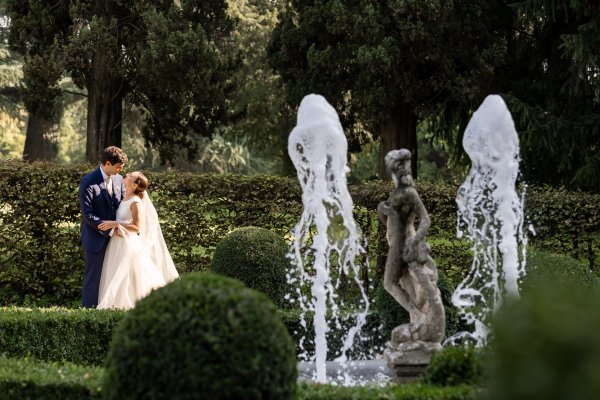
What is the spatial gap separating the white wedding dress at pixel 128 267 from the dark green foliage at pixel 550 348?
6.52 m

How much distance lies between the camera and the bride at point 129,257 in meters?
9.02

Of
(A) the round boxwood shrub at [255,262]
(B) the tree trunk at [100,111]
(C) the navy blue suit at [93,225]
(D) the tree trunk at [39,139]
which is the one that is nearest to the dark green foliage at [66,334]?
(C) the navy blue suit at [93,225]

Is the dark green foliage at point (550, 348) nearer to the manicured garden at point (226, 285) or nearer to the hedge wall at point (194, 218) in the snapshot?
the manicured garden at point (226, 285)

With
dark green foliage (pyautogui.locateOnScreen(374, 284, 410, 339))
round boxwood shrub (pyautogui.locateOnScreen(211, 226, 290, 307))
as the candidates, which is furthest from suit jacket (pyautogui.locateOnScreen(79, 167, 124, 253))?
dark green foliage (pyautogui.locateOnScreen(374, 284, 410, 339))

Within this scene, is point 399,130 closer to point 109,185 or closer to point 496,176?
point 109,185

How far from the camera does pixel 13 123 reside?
27688 mm

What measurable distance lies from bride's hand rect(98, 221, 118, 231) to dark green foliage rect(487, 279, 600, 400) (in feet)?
21.8

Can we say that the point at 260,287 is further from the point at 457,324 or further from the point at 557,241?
the point at 557,241

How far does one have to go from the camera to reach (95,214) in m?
9.16

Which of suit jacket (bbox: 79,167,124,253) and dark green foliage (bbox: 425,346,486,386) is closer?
dark green foliage (bbox: 425,346,486,386)

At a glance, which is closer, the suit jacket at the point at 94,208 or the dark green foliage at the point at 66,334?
the dark green foliage at the point at 66,334

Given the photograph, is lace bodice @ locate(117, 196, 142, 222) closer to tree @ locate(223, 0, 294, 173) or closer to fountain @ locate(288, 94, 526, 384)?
fountain @ locate(288, 94, 526, 384)

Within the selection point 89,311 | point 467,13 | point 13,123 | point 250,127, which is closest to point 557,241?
point 467,13

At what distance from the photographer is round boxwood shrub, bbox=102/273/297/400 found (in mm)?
4074
